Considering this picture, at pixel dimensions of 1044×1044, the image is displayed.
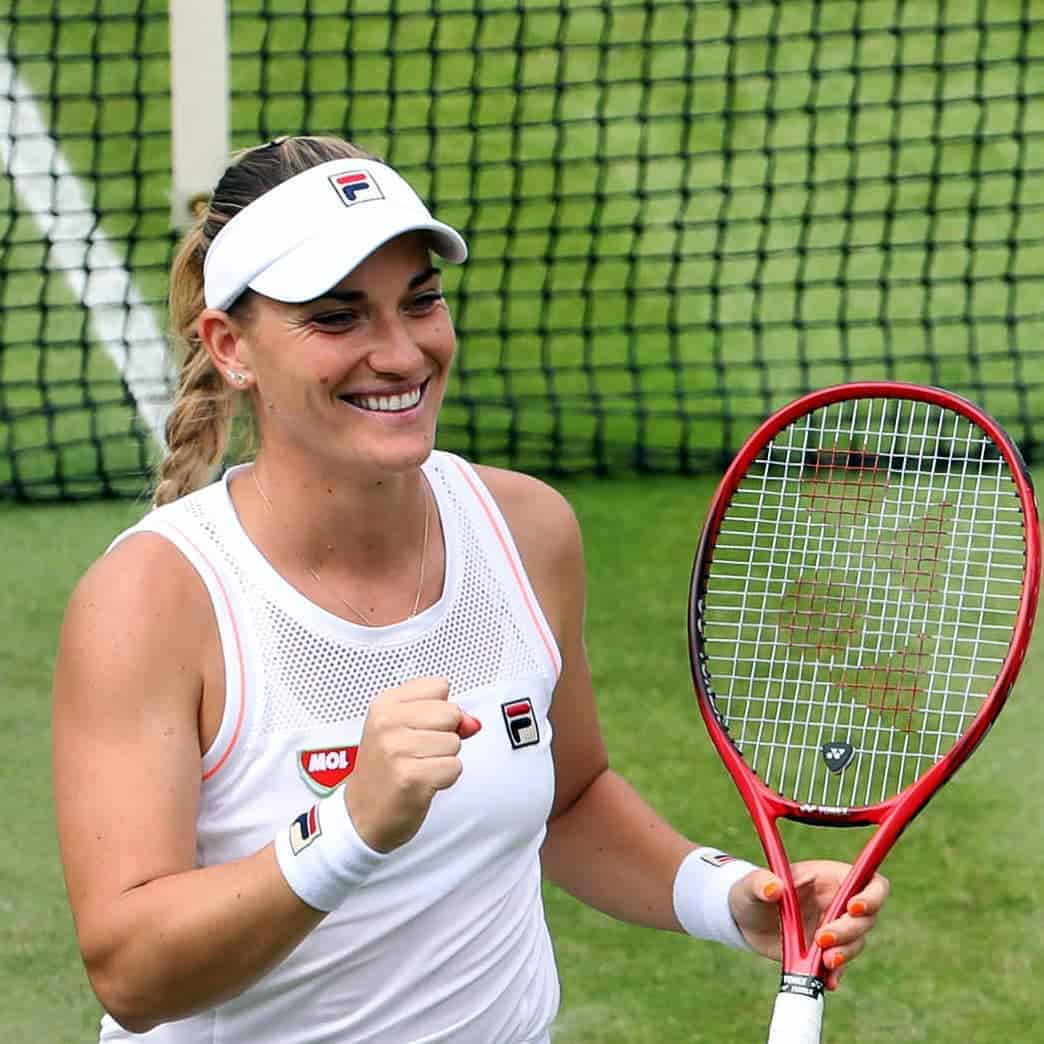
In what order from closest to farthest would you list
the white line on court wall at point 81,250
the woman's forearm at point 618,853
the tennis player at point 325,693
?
the tennis player at point 325,693, the woman's forearm at point 618,853, the white line on court wall at point 81,250

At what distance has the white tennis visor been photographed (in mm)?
2553

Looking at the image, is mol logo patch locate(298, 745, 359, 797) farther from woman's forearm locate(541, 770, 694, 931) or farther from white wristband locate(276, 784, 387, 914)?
woman's forearm locate(541, 770, 694, 931)

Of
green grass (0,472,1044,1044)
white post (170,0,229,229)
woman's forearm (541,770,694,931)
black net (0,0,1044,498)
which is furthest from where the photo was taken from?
black net (0,0,1044,498)

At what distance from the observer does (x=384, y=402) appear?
2588 mm

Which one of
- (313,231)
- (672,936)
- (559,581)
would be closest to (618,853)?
(559,581)

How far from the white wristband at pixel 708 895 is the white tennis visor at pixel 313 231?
2.94ft

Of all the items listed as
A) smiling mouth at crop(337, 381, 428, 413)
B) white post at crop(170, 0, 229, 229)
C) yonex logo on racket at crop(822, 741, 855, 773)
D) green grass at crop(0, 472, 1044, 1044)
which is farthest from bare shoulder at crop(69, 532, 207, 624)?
white post at crop(170, 0, 229, 229)

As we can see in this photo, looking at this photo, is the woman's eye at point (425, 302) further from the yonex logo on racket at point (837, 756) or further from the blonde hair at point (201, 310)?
the yonex logo on racket at point (837, 756)

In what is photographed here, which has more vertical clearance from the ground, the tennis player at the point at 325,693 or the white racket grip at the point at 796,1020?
the tennis player at the point at 325,693

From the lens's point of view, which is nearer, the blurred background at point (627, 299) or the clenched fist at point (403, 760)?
the clenched fist at point (403, 760)

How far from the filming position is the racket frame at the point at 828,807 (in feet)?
8.89

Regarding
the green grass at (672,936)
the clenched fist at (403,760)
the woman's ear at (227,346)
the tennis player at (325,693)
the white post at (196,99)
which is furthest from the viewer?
the white post at (196,99)

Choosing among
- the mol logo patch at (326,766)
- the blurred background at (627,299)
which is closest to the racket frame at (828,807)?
the mol logo patch at (326,766)

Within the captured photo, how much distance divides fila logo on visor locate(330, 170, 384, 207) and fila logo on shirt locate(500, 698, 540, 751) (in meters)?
0.65
